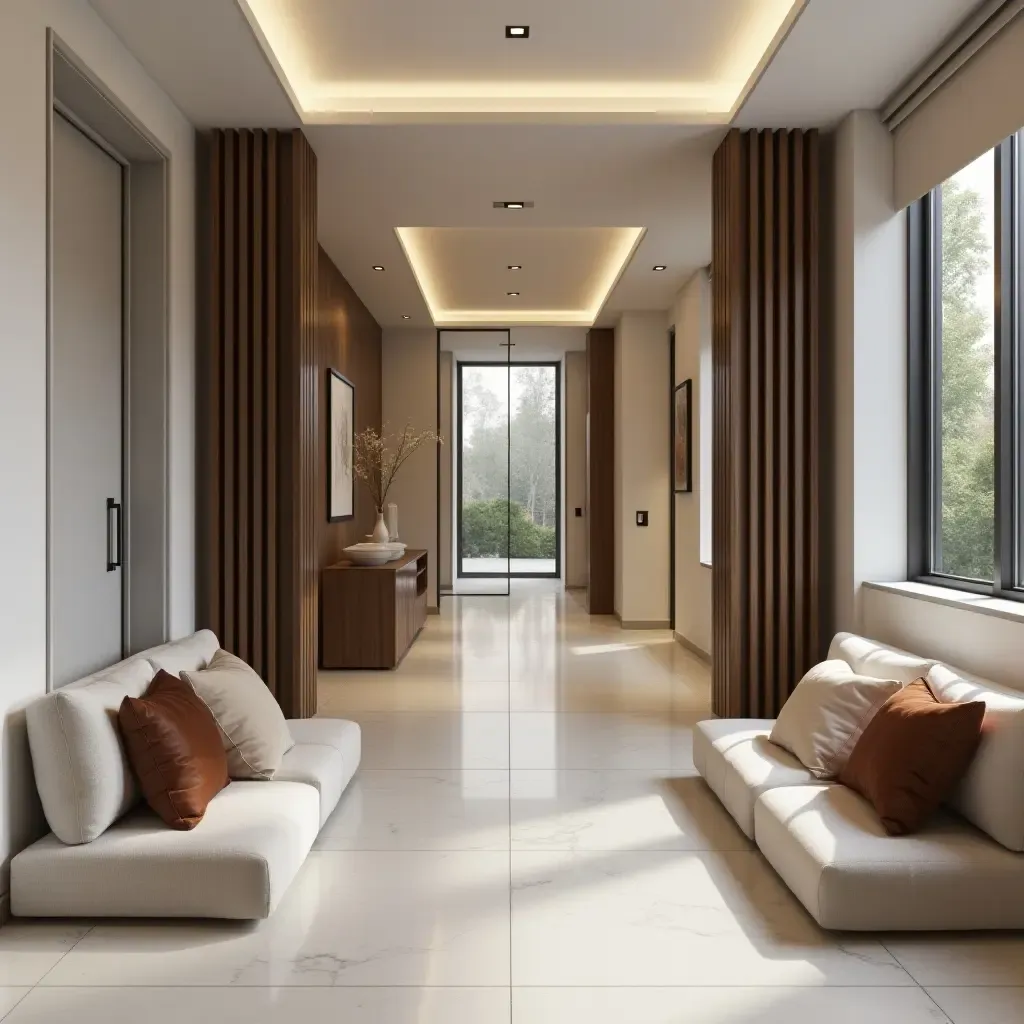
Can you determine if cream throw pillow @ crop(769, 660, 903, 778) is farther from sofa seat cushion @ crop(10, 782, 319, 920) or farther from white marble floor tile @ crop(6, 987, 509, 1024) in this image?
sofa seat cushion @ crop(10, 782, 319, 920)

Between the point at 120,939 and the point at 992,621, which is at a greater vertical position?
the point at 992,621

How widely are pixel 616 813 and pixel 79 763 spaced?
1867mm

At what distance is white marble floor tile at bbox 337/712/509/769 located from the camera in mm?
4234

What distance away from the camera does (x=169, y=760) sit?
2.80 metres

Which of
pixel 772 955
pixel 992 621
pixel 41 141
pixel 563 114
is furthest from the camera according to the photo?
pixel 563 114

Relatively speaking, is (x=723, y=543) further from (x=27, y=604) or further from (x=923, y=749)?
(x=27, y=604)

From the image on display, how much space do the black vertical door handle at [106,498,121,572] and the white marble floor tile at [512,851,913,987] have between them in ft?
6.68

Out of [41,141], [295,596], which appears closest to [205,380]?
[295,596]

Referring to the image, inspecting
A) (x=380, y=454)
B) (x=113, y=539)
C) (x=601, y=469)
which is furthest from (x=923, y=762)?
(x=601, y=469)

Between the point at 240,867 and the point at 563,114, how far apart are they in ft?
11.5

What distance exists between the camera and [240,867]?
8.40 feet

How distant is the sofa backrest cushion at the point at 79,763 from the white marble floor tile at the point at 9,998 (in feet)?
1.52

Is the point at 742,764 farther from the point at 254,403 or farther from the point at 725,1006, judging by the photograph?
the point at 254,403

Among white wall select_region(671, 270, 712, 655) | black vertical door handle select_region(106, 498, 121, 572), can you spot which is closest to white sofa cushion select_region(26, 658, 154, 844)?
black vertical door handle select_region(106, 498, 121, 572)
